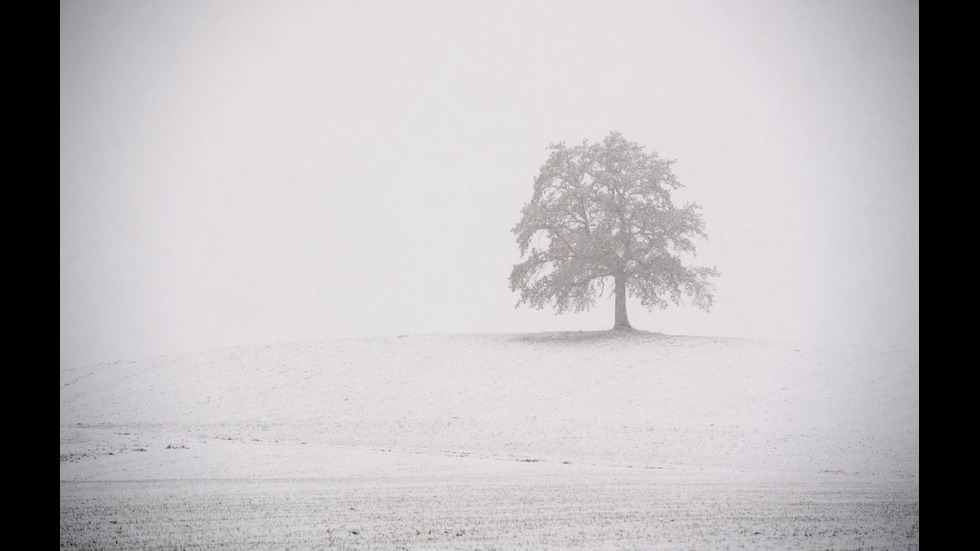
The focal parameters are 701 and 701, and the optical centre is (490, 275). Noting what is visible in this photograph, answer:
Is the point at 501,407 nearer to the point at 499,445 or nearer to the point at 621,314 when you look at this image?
the point at 499,445

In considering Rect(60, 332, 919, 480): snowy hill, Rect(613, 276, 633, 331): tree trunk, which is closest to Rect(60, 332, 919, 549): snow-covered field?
Rect(60, 332, 919, 480): snowy hill

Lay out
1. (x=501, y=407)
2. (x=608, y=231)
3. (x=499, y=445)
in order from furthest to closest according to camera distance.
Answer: (x=608, y=231)
(x=501, y=407)
(x=499, y=445)

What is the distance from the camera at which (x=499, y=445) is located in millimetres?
14758

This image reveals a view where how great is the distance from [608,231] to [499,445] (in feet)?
48.2

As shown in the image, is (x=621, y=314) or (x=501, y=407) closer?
(x=501, y=407)

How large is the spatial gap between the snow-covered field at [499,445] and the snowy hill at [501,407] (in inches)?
3.8

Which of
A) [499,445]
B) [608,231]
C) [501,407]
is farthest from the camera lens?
A: [608,231]

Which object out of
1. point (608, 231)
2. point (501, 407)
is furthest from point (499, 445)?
point (608, 231)

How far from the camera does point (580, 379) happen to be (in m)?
21.5

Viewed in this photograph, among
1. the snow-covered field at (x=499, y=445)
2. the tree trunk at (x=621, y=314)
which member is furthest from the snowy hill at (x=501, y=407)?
the tree trunk at (x=621, y=314)

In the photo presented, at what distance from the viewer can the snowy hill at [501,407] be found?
1327 cm

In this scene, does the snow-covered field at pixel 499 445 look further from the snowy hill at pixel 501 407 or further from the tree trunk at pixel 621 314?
the tree trunk at pixel 621 314

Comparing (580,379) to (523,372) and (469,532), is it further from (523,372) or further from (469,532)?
(469,532)
